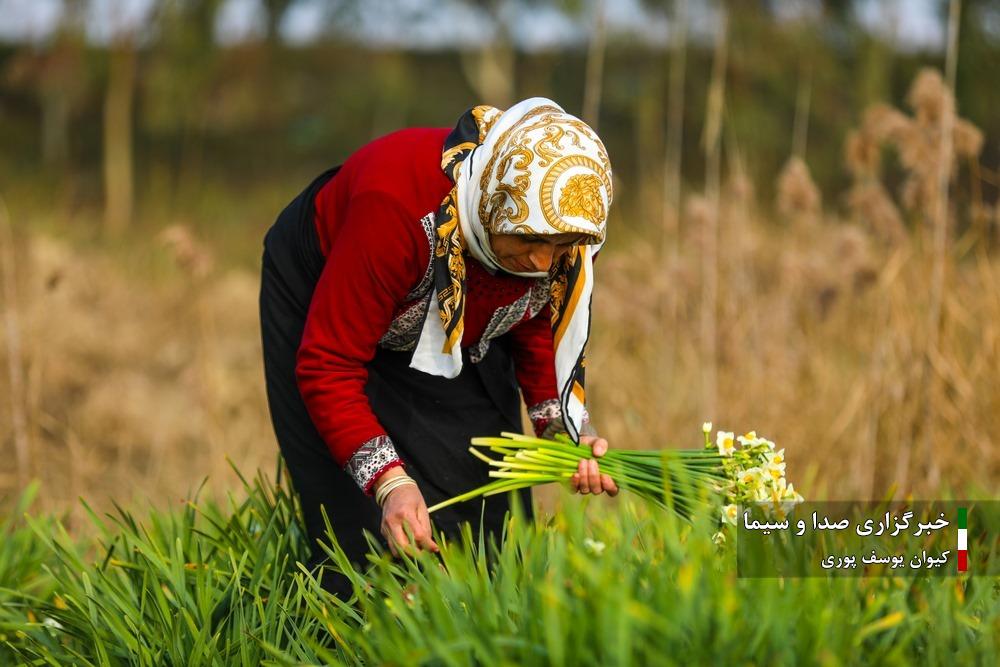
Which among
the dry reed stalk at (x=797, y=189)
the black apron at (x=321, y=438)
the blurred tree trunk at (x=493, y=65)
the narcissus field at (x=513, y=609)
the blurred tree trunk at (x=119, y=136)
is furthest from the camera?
the blurred tree trunk at (x=493, y=65)

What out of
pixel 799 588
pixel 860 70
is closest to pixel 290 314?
pixel 799 588

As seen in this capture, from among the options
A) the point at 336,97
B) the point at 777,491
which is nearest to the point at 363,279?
the point at 777,491

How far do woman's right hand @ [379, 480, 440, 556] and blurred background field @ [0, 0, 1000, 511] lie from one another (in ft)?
6.15

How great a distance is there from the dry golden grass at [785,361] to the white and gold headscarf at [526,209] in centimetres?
109

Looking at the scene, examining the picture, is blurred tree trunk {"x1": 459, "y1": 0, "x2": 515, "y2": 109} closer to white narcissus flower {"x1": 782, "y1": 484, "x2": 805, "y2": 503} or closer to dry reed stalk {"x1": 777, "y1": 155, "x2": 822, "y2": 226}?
dry reed stalk {"x1": 777, "y1": 155, "x2": 822, "y2": 226}

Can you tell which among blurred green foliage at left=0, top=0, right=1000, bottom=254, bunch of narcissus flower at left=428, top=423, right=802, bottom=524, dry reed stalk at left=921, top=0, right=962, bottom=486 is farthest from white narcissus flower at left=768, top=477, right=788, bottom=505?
blurred green foliage at left=0, top=0, right=1000, bottom=254

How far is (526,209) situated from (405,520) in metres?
0.65

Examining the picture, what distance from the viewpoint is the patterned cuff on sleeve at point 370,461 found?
2.48 meters

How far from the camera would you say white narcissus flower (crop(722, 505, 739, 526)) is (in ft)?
8.21

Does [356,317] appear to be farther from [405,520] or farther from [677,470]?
[677,470]

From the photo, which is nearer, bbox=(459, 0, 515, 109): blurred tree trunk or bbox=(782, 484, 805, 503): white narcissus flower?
bbox=(782, 484, 805, 503): white narcissus flower

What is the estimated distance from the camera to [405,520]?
2.38m

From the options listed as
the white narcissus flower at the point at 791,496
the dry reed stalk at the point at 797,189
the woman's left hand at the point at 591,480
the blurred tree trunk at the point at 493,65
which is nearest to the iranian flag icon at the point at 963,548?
the white narcissus flower at the point at 791,496

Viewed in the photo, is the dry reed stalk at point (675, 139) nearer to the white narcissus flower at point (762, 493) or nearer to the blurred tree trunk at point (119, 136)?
the white narcissus flower at point (762, 493)
